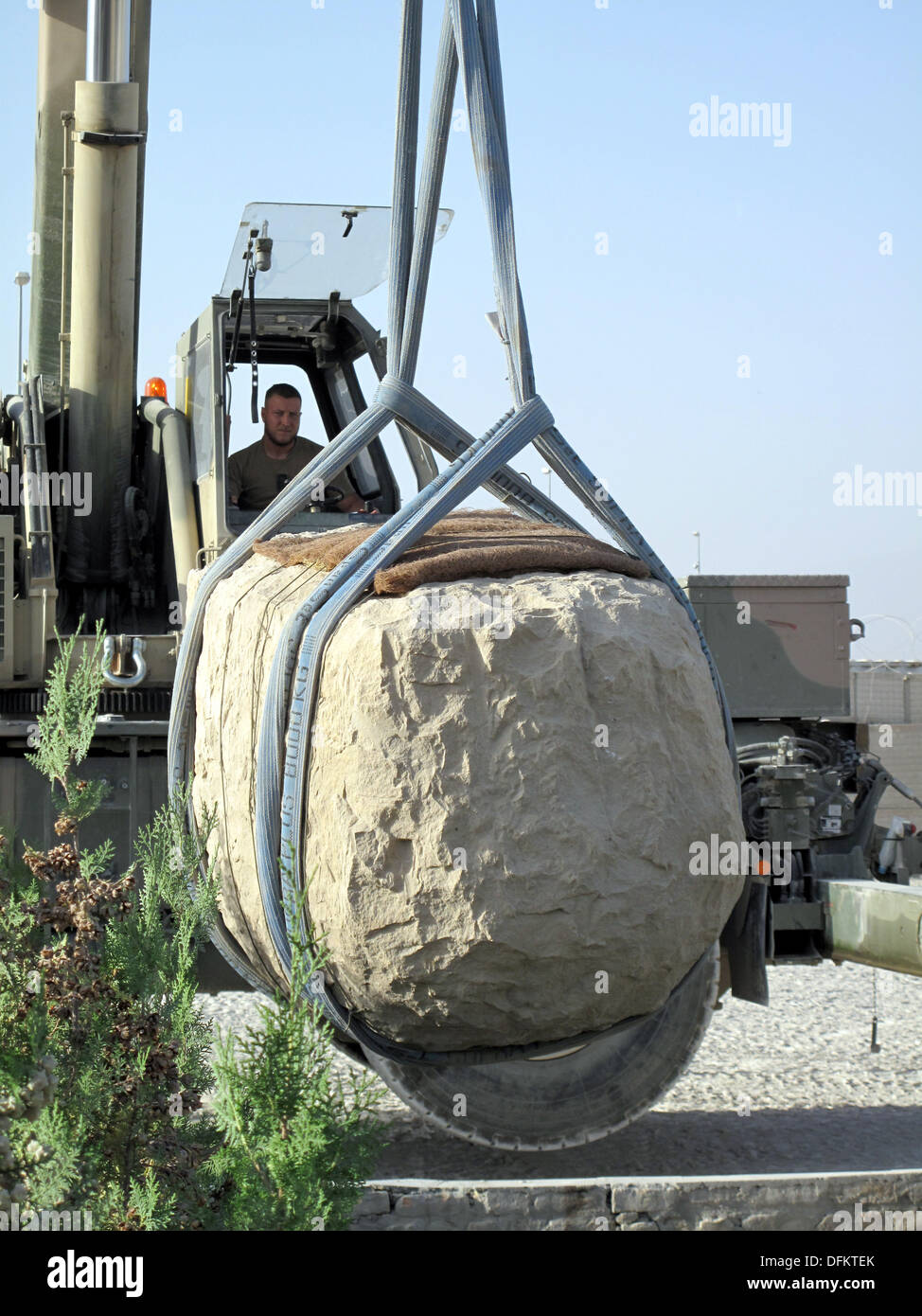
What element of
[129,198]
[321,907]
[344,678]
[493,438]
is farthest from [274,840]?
[129,198]

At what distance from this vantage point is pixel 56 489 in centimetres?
690

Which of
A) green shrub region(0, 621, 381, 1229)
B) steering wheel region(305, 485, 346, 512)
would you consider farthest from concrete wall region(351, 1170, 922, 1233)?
steering wheel region(305, 485, 346, 512)

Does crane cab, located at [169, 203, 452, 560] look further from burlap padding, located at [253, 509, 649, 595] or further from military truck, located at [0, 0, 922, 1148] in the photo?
burlap padding, located at [253, 509, 649, 595]

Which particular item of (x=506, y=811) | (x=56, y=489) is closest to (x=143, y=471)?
(x=56, y=489)

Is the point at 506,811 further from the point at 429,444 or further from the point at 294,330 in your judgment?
the point at 294,330

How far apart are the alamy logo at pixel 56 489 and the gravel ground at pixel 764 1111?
269 cm

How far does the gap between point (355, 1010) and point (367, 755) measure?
69 centimetres

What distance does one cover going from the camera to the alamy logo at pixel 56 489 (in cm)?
676

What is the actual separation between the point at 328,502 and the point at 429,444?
2815 millimetres

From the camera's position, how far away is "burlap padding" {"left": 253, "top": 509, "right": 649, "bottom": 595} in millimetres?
3434

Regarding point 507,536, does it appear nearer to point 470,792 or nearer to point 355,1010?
point 470,792
